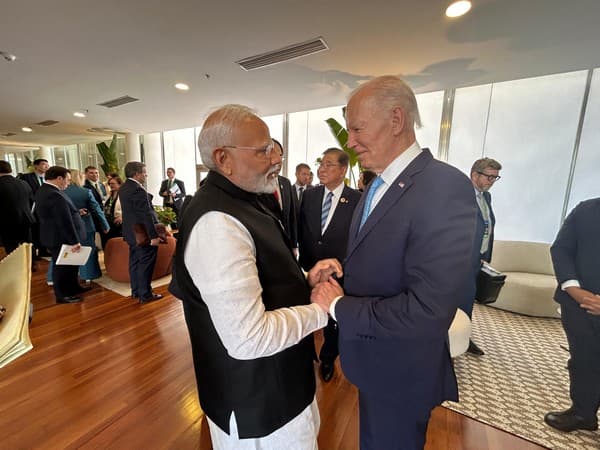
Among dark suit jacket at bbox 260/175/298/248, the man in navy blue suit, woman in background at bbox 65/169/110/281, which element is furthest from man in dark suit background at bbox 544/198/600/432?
woman in background at bbox 65/169/110/281

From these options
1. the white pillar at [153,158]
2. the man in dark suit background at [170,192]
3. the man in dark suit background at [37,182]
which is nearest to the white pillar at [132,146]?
the white pillar at [153,158]

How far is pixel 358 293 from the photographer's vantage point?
0.94m

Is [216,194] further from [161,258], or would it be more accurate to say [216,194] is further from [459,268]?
[161,258]

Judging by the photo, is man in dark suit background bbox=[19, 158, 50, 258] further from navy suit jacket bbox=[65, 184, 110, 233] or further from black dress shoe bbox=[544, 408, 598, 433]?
black dress shoe bbox=[544, 408, 598, 433]

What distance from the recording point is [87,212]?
12.6ft

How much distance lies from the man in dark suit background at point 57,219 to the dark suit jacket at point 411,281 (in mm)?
3740

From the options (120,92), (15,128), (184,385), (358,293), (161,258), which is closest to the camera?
(358,293)

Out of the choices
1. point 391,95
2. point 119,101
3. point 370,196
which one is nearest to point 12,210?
point 119,101

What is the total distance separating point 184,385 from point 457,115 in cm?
540

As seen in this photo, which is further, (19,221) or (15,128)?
(15,128)

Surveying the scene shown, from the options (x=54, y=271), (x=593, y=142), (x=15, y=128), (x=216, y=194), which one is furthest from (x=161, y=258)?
(x=15, y=128)

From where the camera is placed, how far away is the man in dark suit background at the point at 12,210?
402 cm

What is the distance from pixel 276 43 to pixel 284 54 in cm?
26

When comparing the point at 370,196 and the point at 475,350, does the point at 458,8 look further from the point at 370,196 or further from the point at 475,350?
the point at 475,350
